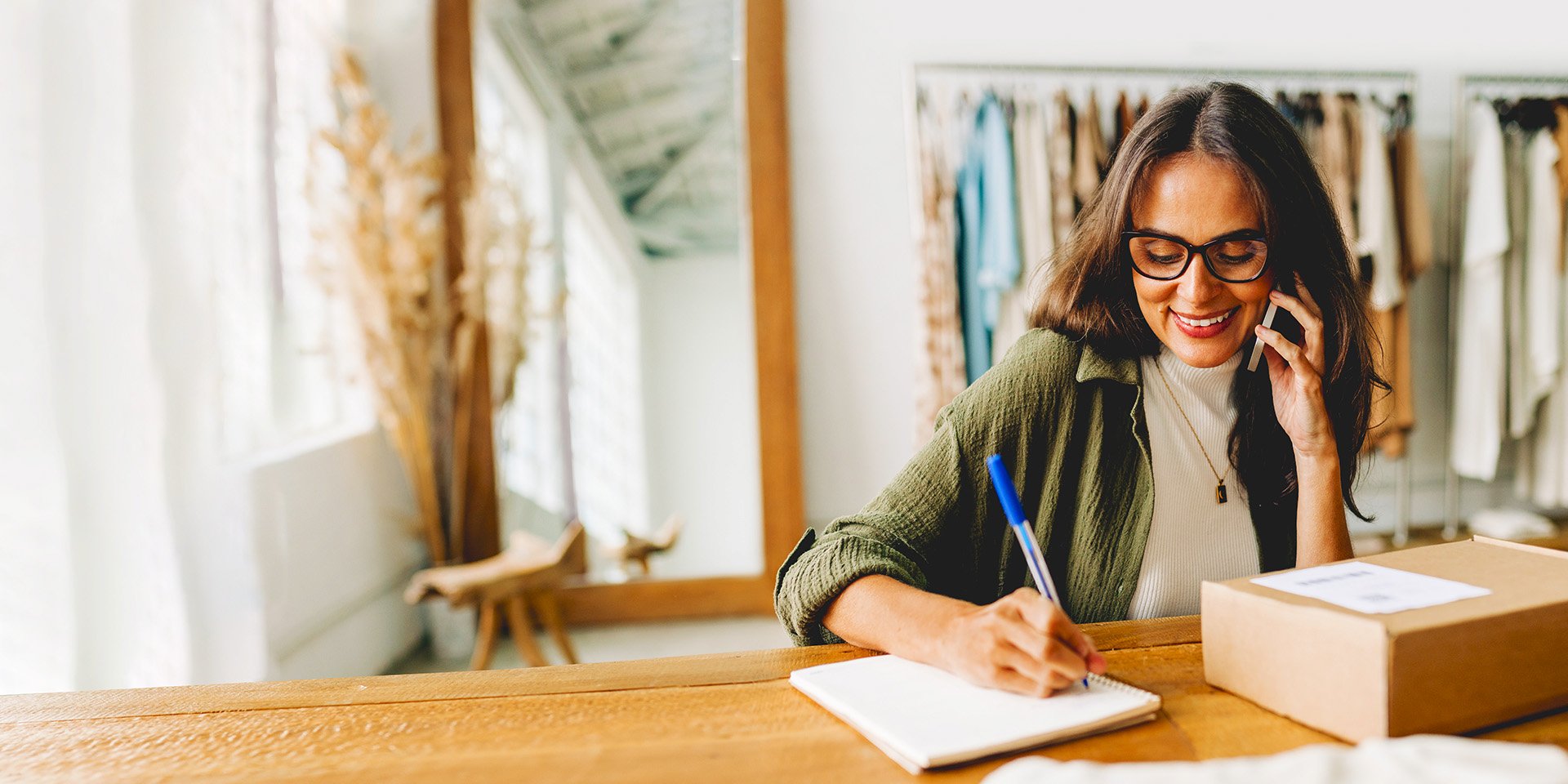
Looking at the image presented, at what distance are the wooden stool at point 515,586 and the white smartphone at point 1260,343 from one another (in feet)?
5.96

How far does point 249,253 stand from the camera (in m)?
2.51

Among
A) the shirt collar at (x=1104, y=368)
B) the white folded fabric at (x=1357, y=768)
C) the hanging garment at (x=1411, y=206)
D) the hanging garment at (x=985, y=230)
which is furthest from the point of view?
the hanging garment at (x=1411, y=206)

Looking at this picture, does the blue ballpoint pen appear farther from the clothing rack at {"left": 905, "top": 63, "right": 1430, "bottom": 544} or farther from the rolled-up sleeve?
the clothing rack at {"left": 905, "top": 63, "right": 1430, "bottom": 544}

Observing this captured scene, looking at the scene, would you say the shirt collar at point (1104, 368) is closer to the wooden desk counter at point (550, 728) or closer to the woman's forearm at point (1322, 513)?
the woman's forearm at point (1322, 513)

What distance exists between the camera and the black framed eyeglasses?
114 centimetres

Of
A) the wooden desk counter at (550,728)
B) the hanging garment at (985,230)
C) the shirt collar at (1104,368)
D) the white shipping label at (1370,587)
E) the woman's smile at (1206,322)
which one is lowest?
the wooden desk counter at (550,728)

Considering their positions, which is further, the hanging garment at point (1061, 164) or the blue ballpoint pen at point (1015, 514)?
the hanging garment at point (1061, 164)

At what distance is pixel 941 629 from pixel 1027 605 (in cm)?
9

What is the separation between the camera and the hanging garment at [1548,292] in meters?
3.39

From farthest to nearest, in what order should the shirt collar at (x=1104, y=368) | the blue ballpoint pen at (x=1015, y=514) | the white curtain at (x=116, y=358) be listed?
the white curtain at (x=116, y=358) → the shirt collar at (x=1104, y=368) → the blue ballpoint pen at (x=1015, y=514)

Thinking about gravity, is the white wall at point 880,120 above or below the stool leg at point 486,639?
above

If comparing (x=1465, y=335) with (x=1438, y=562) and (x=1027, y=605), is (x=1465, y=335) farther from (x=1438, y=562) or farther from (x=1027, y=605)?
(x=1027, y=605)

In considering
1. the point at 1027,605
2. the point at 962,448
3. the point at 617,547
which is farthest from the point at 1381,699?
the point at 617,547

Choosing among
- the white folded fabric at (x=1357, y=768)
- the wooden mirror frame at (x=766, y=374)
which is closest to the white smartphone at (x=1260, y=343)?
the white folded fabric at (x=1357, y=768)
